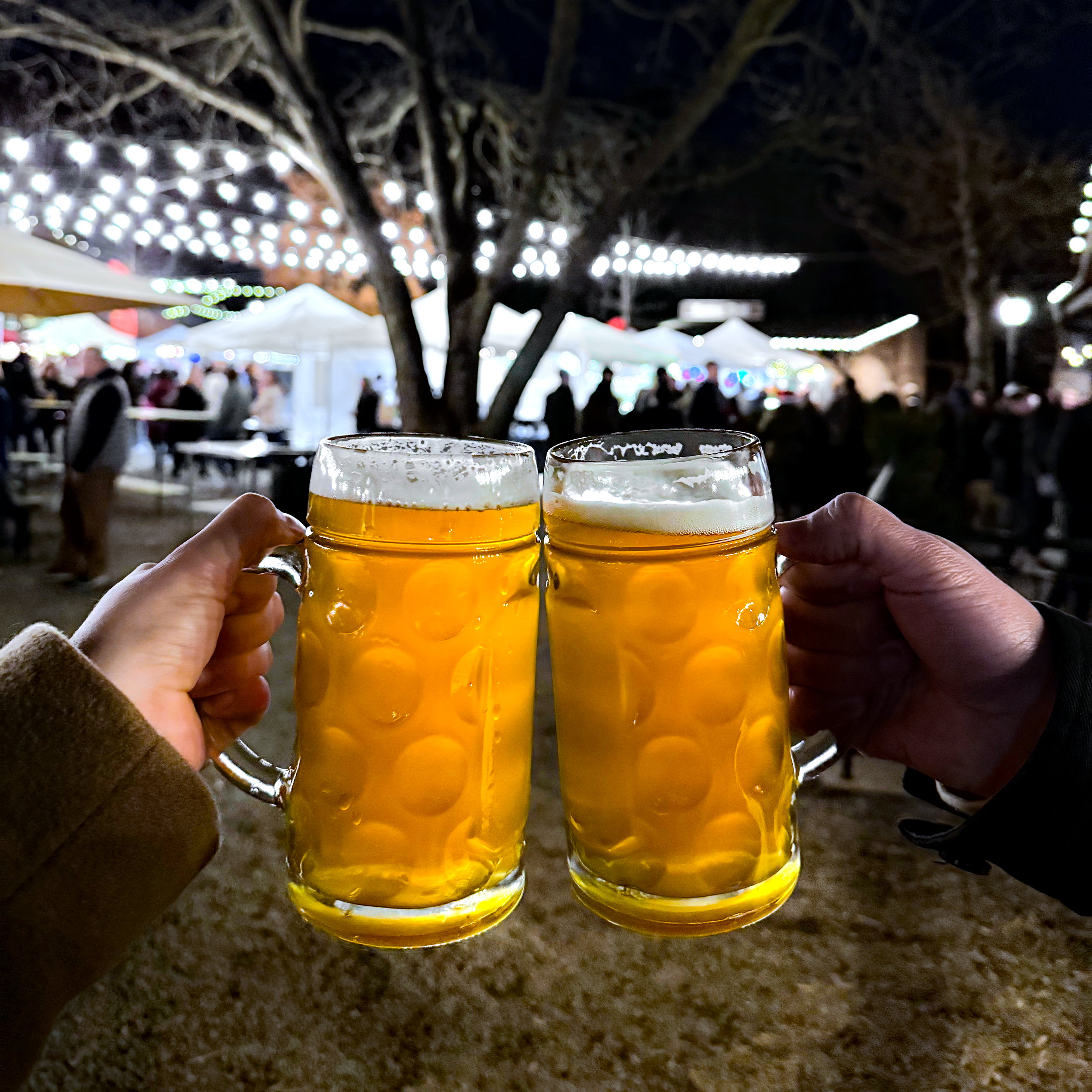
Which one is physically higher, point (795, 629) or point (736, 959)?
point (795, 629)

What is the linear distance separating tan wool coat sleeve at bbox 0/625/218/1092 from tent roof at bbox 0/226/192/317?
6.60 m

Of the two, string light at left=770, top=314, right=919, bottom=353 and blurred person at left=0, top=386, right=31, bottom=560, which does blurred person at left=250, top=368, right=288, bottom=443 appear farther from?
string light at left=770, top=314, right=919, bottom=353

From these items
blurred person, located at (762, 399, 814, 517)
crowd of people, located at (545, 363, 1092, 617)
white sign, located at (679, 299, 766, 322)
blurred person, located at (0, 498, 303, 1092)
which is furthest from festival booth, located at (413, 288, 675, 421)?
white sign, located at (679, 299, 766, 322)

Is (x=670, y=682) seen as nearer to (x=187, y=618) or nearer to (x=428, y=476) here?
(x=428, y=476)

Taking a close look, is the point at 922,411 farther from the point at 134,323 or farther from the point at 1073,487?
the point at 134,323

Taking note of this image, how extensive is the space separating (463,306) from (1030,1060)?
5749 mm

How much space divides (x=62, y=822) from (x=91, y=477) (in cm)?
633

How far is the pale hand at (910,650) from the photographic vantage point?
102cm

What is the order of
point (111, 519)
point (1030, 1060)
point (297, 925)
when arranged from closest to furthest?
point (1030, 1060) → point (297, 925) → point (111, 519)

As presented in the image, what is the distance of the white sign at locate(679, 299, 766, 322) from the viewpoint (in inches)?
1283

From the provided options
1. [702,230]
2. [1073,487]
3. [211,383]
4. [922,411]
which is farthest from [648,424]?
[702,230]

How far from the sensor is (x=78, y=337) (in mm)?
21812

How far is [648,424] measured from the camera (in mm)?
9500

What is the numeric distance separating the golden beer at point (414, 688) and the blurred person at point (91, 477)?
19.6 feet
